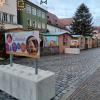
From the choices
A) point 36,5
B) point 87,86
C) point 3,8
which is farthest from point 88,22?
point 87,86

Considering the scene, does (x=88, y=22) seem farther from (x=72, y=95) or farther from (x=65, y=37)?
(x=72, y=95)

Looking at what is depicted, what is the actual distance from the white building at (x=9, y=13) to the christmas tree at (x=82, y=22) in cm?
2157

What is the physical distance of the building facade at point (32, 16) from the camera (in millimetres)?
36938

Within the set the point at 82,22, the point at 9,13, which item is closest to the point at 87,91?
the point at 9,13

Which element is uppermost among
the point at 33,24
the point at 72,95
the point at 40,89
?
the point at 33,24

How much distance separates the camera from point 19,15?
3694 centimetres

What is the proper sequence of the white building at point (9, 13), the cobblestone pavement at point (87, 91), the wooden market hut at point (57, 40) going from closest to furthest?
the cobblestone pavement at point (87, 91) < the white building at point (9, 13) < the wooden market hut at point (57, 40)

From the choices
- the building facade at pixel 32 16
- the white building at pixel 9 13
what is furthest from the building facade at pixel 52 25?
the white building at pixel 9 13

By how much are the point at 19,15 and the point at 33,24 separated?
5262 mm

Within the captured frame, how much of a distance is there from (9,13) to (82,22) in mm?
24075

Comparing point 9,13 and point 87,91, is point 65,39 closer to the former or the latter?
point 9,13

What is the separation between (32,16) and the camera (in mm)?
40844

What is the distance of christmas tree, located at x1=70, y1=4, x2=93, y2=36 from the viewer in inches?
1949

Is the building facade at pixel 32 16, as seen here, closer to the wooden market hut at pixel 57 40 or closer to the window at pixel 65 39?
the wooden market hut at pixel 57 40
